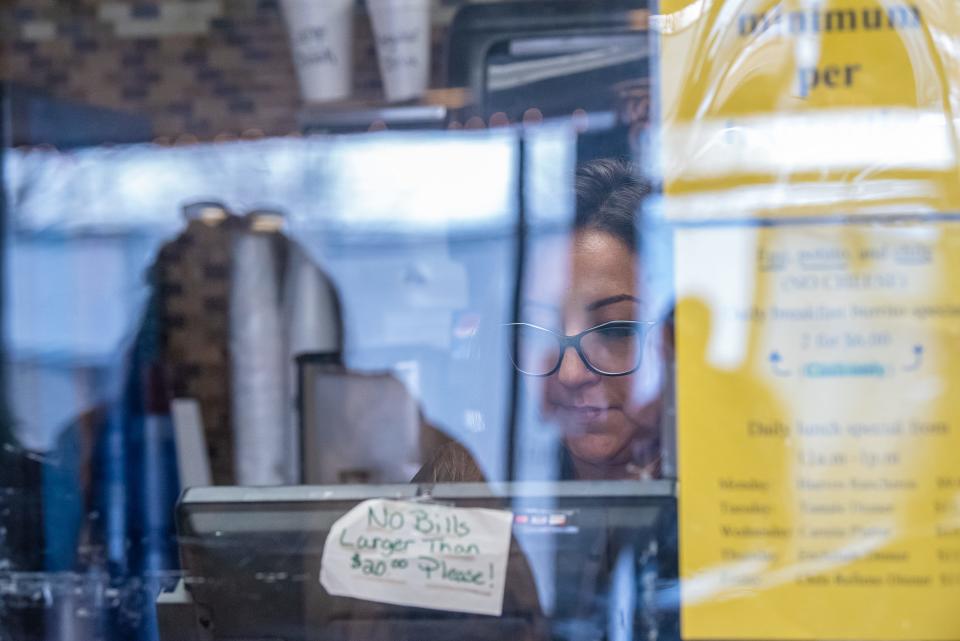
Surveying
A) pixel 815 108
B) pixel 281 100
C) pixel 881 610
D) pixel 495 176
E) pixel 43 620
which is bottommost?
pixel 43 620

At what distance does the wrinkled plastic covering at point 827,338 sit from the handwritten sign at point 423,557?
0.35 metres

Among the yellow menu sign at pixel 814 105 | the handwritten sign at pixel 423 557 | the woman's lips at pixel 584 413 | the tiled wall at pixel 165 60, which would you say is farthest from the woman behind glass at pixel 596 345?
the tiled wall at pixel 165 60

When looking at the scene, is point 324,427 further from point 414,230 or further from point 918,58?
point 918,58

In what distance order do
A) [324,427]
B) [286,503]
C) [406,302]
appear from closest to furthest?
[286,503]
[324,427]
[406,302]

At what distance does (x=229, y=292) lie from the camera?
3.10 meters

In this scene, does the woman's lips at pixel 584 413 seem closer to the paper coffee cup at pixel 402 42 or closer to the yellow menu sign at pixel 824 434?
the yellow menu sign at pixel 824 434

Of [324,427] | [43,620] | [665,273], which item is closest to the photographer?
[665,273]

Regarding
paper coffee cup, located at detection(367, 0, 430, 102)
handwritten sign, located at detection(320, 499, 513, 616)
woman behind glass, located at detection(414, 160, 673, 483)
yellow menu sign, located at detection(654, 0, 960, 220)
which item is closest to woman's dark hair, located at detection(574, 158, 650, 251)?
woman behind glass, located at detection(414, 160, 673, 483)

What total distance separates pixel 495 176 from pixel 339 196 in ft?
2.02

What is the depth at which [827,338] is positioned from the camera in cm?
98

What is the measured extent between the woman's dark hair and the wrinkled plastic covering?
1.03 ft

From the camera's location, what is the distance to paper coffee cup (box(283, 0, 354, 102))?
7.55 feet

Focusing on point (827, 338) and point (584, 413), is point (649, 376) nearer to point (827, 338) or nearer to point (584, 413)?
point (584, 413)

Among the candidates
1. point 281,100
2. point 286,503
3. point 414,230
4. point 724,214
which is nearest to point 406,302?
point 414,230
